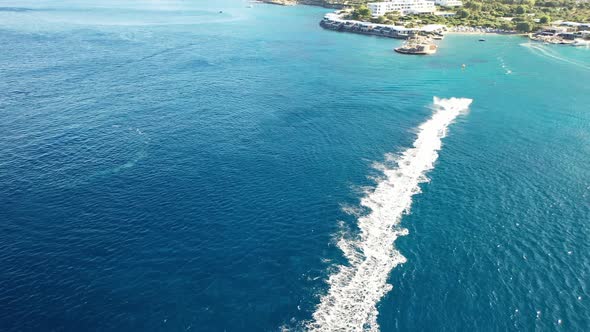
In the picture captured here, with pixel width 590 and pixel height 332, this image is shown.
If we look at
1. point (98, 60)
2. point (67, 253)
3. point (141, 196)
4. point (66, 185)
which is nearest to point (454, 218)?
point (141, 196)

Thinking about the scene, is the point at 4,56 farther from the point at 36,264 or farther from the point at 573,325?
the point at 573,325

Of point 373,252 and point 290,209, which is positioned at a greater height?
point 290,209

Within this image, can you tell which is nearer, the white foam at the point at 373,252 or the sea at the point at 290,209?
the white foam at the point at 373,252

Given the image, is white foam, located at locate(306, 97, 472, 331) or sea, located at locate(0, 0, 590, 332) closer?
white foam, located at locate(306, 97, 472, 331)

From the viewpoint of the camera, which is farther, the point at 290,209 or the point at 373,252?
the point at 290,209
